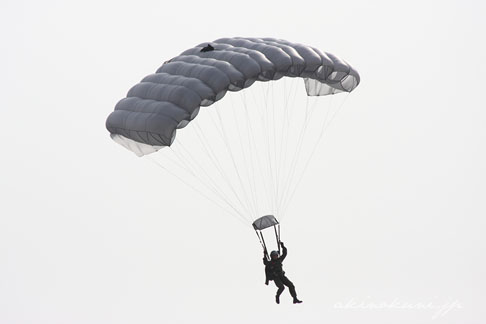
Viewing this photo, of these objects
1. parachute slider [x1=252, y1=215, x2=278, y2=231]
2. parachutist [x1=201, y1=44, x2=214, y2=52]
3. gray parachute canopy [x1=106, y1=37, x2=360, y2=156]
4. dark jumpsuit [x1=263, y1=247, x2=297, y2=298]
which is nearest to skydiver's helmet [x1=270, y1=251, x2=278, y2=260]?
dark jumpsuit [x1=263, y1=247, x2=297, y2=298]

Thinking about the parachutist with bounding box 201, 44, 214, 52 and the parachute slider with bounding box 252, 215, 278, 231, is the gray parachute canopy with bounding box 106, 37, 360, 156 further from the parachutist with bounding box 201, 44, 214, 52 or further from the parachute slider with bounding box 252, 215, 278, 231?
the parachute slider with bounding box 252, 215, 278, 231

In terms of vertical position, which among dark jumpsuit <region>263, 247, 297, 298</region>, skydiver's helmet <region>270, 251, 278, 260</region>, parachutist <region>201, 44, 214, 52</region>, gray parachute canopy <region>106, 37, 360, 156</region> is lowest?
dark jumpsuit <region>263, 247, 297, 298</region>

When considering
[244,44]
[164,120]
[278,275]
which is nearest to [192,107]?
[164,120]

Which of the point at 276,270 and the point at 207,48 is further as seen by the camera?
the point at 207,48

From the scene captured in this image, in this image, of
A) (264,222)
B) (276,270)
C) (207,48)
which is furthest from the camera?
(207,48)

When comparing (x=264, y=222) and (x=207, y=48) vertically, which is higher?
(x=207, y=48)

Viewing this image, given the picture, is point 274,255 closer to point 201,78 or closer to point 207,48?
point 201,78

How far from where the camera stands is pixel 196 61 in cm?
2870

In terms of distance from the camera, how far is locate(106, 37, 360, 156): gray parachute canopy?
27.0 metres

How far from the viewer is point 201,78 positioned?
1082 inches

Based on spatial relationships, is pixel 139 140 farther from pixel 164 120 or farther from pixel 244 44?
pixel 244 44

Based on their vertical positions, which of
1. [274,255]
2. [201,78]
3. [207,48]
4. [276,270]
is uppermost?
[207,48]

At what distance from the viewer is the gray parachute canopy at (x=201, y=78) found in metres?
27.0

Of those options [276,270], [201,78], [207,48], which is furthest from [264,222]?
[207,48]
